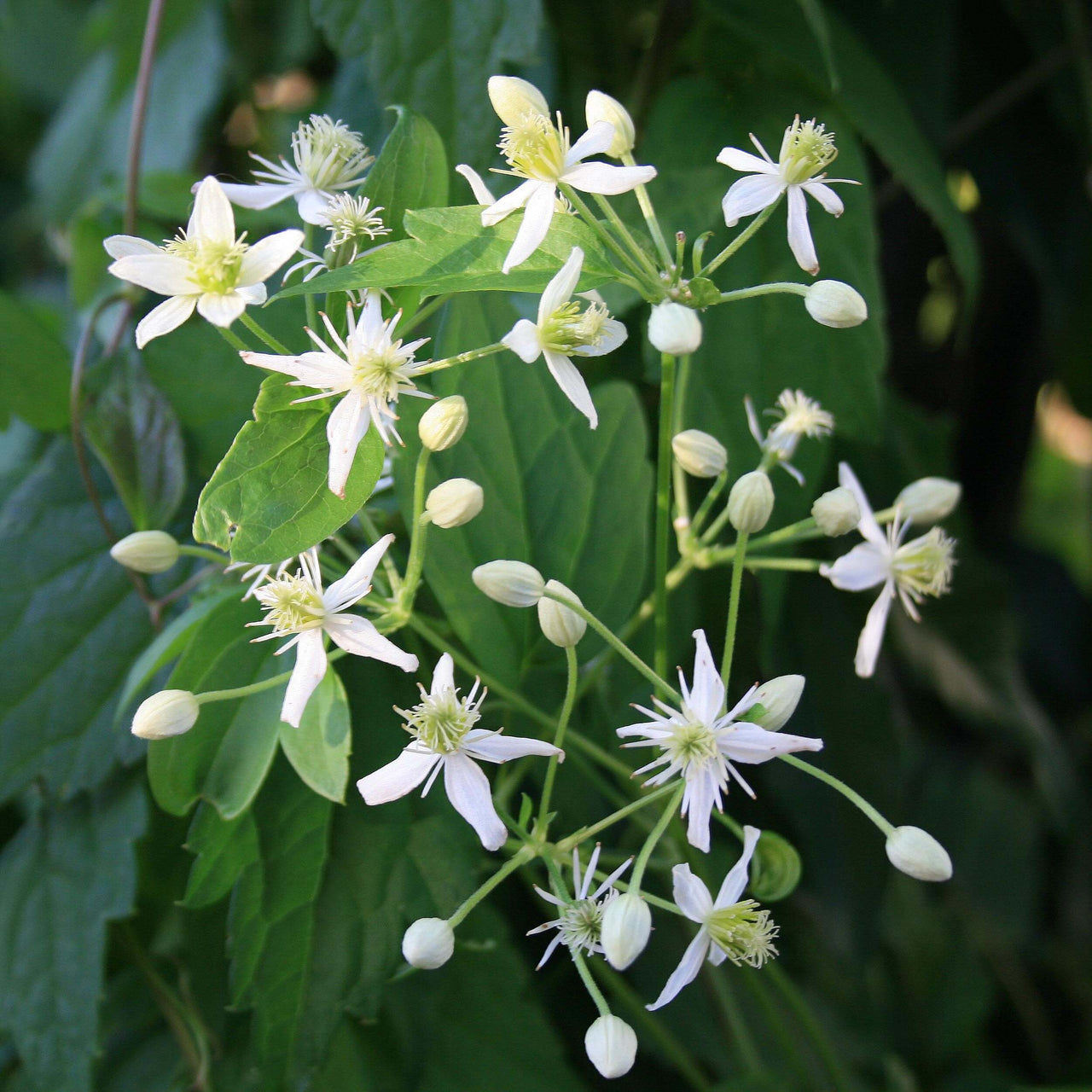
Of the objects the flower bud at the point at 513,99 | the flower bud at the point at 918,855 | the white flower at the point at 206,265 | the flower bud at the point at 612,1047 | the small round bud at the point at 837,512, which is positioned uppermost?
the flower bud at the point at 513,99

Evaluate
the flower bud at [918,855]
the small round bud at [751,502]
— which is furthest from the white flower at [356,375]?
the flower bud at [918,855]

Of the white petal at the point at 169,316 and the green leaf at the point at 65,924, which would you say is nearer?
the white petal at the point at 169,316

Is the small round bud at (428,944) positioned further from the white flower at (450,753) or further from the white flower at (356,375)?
the white flower at (356,375)

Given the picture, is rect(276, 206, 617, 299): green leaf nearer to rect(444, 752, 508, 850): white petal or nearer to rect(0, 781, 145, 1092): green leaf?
rect(444, 752, 508, 850): white petal

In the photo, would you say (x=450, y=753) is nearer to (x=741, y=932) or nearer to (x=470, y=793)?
(x=470, y=793)

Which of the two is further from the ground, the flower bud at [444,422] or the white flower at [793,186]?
the white flower at [793,186]

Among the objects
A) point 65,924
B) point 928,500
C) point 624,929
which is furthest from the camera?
point 65,924

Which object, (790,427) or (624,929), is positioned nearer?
(624,929)

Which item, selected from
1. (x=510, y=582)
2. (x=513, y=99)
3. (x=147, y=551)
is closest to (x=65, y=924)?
(x=147, y=551)
